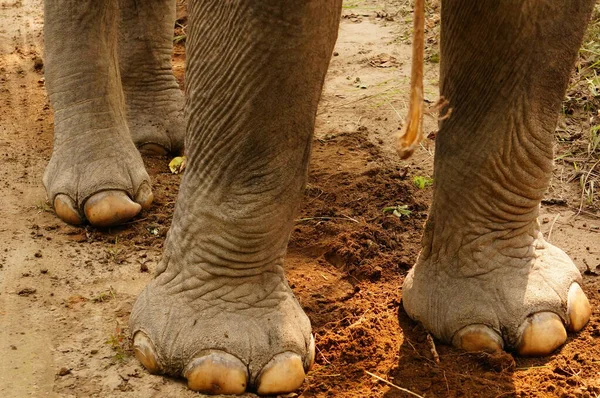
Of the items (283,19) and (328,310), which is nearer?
(283,19)

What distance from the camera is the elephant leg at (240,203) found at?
2.22 metres

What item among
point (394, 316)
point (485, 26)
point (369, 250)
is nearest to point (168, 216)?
point (369, 250)

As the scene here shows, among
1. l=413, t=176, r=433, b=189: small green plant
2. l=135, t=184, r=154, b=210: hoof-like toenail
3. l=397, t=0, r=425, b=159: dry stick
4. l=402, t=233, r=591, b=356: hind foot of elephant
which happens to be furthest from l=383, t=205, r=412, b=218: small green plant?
l=397, t=0, r=425, b=159: dry stick

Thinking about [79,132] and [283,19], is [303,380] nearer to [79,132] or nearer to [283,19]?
[283,19]

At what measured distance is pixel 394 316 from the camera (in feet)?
9.34

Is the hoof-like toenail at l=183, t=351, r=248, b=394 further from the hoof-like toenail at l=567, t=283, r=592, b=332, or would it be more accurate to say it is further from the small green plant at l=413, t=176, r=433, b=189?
the small green plant at l=413, t=176, r=433, b=189

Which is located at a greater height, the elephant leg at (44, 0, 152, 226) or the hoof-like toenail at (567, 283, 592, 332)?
the elephant leg at (44, 0, 152, 226)

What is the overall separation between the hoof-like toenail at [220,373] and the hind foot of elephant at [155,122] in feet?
5.59

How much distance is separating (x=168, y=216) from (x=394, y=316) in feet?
3.18

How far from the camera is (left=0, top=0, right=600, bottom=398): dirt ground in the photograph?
2.54 m

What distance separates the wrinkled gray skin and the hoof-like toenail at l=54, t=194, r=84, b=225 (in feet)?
2.61

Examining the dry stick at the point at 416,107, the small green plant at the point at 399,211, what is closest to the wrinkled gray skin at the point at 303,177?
the dry stick at the point at 416,107

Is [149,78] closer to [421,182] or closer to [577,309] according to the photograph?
[421,182]

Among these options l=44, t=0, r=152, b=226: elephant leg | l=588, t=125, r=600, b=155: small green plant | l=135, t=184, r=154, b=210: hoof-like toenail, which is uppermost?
l=44, t=0, r=152, b=226: elephant leg
